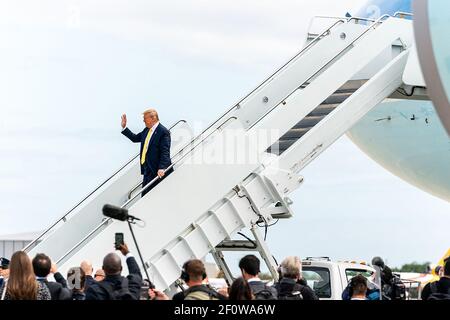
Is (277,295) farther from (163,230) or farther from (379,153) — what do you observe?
(379,153)

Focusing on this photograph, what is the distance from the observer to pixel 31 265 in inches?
312

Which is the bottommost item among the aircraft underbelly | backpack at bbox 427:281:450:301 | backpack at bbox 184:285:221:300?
backpack at bbox 184:285:221:300

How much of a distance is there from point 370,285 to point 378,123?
825 cm

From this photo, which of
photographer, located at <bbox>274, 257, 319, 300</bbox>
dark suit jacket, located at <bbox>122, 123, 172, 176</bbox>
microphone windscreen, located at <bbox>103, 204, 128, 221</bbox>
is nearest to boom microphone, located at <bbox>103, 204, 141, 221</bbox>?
microphone windscreen, located at <bbox>103, 204, 128, 221</bbox>

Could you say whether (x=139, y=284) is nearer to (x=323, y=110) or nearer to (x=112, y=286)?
(x=112, y=286)

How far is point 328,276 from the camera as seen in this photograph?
13.7 meters

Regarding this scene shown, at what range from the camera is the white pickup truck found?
13562 mm

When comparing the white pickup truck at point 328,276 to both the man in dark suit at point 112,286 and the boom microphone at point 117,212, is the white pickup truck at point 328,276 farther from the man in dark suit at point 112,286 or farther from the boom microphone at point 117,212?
the boom microphone at point 117,212

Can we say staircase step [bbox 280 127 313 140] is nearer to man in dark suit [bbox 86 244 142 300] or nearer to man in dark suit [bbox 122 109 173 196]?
man in dark suit [bbox 122 109 173 196]

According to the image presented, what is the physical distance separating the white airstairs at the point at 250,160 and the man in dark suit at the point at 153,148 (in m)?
0.26

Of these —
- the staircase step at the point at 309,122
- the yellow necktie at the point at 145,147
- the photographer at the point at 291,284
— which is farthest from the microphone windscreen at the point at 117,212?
the staircase step at the point at 309,122

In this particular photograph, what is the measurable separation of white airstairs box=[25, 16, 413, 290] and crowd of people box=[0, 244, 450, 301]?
5.53 ft

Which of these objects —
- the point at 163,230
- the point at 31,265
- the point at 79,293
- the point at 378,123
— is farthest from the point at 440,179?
the point at 31,265

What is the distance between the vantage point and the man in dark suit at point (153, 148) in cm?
1284
